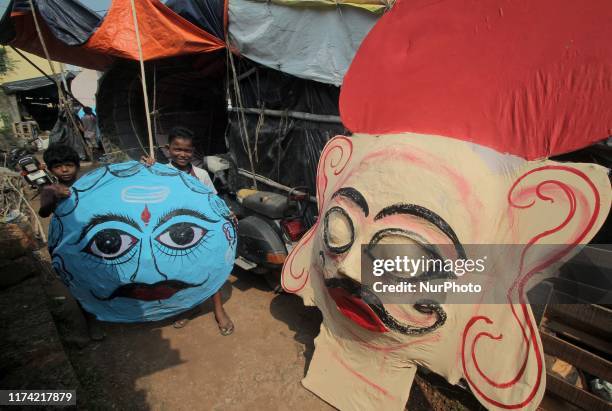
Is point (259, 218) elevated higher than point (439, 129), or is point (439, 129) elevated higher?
point (439, 129)

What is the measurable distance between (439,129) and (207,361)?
2367mm

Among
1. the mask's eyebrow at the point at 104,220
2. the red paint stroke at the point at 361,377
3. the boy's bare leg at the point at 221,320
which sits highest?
the mask's eyebrow at the point at 104,220

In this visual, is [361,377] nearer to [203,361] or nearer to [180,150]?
[203,361]

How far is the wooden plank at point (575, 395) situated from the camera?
1573 mm

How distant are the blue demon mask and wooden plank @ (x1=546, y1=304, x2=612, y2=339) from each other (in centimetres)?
210

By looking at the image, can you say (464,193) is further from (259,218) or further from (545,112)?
(259,218)

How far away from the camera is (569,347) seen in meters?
1.66

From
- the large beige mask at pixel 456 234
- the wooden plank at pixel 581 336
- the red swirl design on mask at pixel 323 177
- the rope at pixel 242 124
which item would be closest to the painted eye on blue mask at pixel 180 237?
the red swirl design on mask at pixel 323 177

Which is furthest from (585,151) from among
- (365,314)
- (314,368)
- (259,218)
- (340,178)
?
(259,218)

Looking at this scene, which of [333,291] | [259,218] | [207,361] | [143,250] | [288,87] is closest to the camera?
[333,291]

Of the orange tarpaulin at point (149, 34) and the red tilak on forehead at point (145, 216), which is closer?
the red tilak on forehead at point (145, 216)

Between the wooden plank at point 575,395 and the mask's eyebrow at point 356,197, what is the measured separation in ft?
4.42

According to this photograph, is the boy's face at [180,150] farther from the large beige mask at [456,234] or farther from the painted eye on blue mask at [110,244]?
the large beige mask at [456,234]

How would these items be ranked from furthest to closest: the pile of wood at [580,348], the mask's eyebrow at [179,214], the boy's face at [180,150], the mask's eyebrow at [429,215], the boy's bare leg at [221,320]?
the boy's face at [180,150], the boy's bare leg at [221,320], the mask's eyebrow at [179,214], the pile of wood at [580,348], the mask's eyebrow at [429,215]
